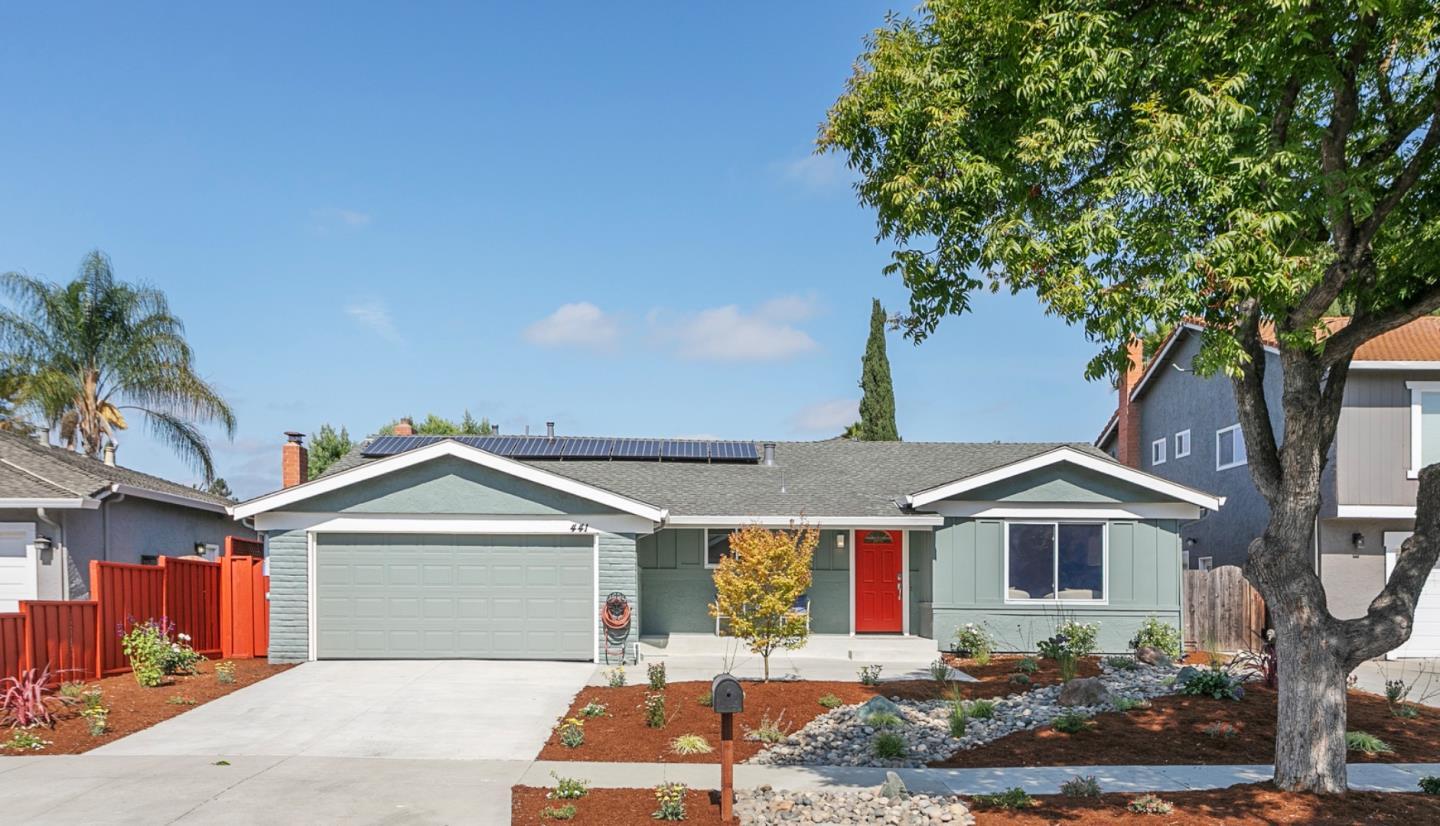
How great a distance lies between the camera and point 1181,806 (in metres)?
7.96

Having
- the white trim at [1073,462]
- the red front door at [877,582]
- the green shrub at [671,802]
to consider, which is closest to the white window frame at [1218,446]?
the white trim at [1073,462]

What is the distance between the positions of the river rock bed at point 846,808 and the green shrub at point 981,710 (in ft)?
11.2

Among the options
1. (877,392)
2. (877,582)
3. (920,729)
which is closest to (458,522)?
(877,582)

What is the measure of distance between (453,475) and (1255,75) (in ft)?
42.3

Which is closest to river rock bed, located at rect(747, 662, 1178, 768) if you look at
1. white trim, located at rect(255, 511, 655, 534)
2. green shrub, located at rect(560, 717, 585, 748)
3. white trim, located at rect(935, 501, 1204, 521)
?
green shrub, located at rect(560, 717, 585, 748)

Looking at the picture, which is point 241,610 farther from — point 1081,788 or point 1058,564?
point 1058,564

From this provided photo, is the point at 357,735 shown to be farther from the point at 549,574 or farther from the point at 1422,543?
the point at 1422,543

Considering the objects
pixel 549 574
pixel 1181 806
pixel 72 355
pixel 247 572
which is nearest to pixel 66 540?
pixel 247 572

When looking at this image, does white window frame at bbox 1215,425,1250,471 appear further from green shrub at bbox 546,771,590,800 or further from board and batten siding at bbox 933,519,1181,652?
green shrub at bbox 546,771,590,800

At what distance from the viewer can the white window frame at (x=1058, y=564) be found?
17.6m

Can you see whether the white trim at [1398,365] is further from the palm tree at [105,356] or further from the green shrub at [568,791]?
the palm tree at [105,356]

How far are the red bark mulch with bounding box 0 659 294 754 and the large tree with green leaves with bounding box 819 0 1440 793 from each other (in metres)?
9.97

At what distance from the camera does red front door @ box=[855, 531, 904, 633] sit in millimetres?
18859

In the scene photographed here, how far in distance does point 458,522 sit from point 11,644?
6176mm
